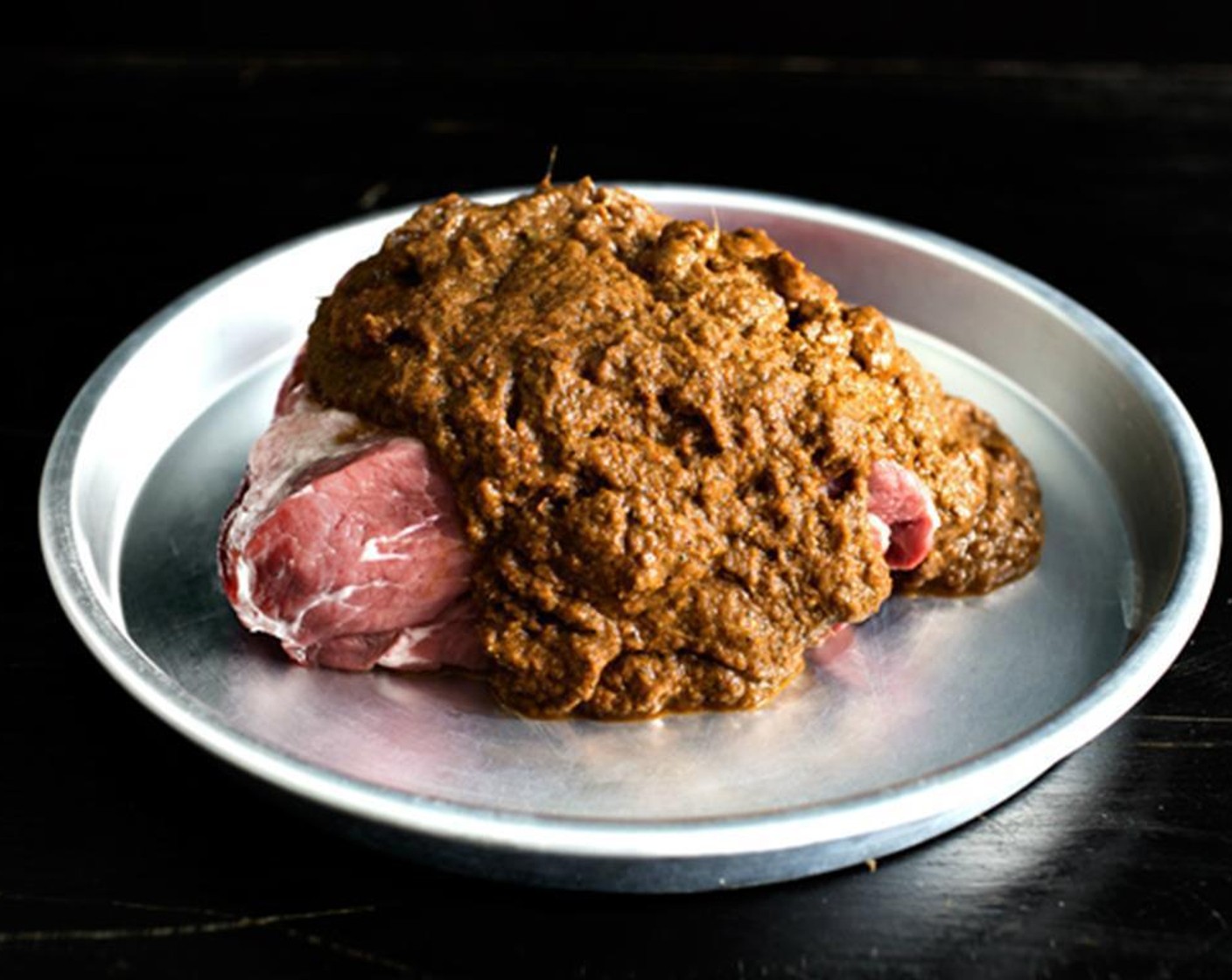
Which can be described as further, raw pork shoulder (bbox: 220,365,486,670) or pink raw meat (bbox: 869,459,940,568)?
pink raw meat (bbox: 869,459,940,568)

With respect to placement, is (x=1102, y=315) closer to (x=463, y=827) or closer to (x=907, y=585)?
(x=907, y=585)

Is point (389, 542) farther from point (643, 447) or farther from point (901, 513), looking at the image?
point (901, 513)

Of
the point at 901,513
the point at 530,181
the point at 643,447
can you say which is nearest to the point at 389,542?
the point at 643,447

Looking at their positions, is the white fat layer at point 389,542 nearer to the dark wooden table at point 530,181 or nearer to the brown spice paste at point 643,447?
the brown spice paste at point 643,447

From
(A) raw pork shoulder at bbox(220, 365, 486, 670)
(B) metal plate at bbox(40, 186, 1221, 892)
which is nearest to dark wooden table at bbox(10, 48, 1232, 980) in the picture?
(B) metal plate at bbox(40, 186, 1221, 892)

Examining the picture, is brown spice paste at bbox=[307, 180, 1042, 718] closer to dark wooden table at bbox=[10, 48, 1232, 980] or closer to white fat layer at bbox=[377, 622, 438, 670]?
white fat layer at bbox=[377, 622, 438, 670]

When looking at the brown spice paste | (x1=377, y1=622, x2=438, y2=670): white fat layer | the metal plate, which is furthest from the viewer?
(x1=377, y1=622, x2=438, y2=670): white fat layer
